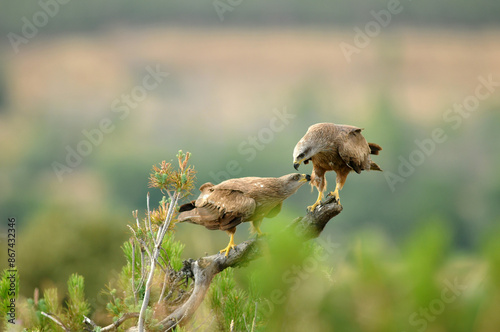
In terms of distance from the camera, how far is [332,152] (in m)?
1.31

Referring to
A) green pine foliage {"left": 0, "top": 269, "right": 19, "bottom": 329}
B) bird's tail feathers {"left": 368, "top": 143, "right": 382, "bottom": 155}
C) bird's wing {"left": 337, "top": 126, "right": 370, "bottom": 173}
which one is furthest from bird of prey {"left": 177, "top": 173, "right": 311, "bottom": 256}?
green pine foliage {"left": 0, "top": 269, "right": 19, "bottom": 329}

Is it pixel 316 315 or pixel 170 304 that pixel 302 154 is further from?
pixel 316 315

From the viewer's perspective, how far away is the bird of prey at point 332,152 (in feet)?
4.12

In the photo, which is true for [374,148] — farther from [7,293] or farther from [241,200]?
[7,293]

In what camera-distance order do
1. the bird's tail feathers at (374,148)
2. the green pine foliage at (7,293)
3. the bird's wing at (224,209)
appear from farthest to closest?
the bird's tail feathers at (374,148), the green pine foliage at (7,293), the bird's wing at (224,209)

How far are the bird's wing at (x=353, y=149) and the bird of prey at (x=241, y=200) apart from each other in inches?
5.0

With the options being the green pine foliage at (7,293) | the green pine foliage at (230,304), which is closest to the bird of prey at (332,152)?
the green pine foliage at (230,304)

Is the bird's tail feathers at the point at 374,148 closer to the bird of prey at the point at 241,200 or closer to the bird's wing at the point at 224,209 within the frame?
the bird of prey at the point at 241,200

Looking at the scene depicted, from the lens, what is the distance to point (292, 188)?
49.1 inches

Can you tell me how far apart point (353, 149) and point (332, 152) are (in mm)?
55

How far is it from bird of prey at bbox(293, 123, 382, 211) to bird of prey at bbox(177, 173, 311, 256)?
6 cm

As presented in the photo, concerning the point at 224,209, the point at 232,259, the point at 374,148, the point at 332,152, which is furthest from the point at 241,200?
the point at 374,148

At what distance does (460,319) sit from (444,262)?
0.05 m

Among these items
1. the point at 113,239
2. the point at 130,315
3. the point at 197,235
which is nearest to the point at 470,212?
the point at 197,235
